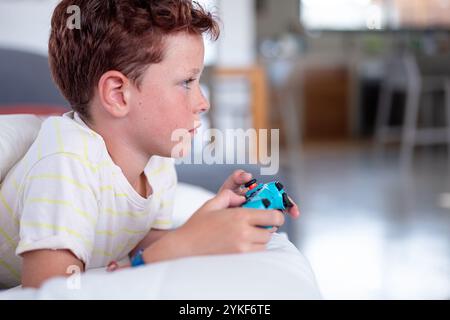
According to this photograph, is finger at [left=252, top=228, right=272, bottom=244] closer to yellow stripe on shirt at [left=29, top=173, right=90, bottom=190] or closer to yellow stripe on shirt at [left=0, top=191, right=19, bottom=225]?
yellow stripe on shirt at [left=29, top=173, right=90, bottom=190]

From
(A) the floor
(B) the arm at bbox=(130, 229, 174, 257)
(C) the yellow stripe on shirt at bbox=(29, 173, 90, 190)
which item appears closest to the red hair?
(C) the yellow stripe on shirt at bbox=(29, 173, 90, 190)

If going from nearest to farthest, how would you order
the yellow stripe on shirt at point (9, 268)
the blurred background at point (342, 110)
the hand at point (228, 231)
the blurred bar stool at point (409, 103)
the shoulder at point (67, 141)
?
the hand at point (228, 231)
the shoulder at point (67, 141)
the yellow stripe on shirt at point (9, 268)
the blurred background at point (342, 110)
the blurred bar stool at point (409, 103)

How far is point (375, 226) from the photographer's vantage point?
277 centimetres

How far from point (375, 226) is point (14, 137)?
2170 mm

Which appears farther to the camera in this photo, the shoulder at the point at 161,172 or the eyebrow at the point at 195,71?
the shoulder at the point at 161,172

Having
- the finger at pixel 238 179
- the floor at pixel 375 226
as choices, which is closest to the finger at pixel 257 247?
the finger at pixel 238 179

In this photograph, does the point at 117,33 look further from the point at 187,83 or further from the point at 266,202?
the point at 266,202

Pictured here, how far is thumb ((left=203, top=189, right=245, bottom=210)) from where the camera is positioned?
2.00ft

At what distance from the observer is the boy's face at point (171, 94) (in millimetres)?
730

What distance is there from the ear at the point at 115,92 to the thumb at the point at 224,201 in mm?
191

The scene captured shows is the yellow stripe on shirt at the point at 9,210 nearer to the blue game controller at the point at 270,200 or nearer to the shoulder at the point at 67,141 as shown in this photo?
the shoulder at the point at 67,141

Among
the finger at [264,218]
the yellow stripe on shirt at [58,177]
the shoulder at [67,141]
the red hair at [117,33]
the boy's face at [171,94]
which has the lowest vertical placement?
the finger at [264,218]

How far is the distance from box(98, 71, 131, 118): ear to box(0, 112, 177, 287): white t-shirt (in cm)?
4

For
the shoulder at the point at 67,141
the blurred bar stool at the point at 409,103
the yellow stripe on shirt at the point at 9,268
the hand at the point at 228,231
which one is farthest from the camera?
the blurred bar stool at the point at 409,103
